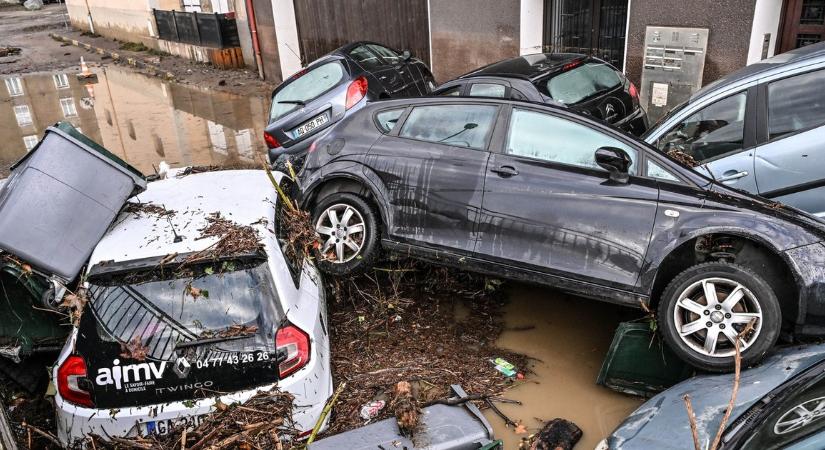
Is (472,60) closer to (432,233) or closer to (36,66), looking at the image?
(432,233)

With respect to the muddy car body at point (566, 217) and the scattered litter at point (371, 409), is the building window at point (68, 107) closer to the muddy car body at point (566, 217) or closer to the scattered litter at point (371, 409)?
the muddy car body at point (566, 217)

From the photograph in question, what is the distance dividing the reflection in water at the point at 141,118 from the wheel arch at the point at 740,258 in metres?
7.30

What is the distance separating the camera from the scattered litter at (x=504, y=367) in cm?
473

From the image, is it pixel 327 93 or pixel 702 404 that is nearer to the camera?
pixel 702 404

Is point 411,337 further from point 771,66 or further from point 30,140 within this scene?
point 30,140

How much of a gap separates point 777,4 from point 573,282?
551 cm

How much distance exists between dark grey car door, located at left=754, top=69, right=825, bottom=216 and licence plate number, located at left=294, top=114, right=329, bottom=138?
4974mm

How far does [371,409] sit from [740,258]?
2657 millimetres

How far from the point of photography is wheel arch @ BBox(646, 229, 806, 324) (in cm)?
400

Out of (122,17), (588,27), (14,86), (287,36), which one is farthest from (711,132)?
(122,17)

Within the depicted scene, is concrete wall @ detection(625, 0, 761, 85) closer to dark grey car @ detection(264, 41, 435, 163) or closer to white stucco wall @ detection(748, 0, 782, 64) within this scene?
white stucco wall @ detection(748, 0, 782, 64)

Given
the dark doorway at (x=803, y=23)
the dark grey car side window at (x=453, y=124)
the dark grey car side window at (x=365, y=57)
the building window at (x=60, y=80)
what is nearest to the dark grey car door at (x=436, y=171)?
the dark grey car side window at (x=453, y=124)

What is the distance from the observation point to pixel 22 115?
14297 millimetres

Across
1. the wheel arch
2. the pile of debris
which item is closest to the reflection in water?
the pile of debris
